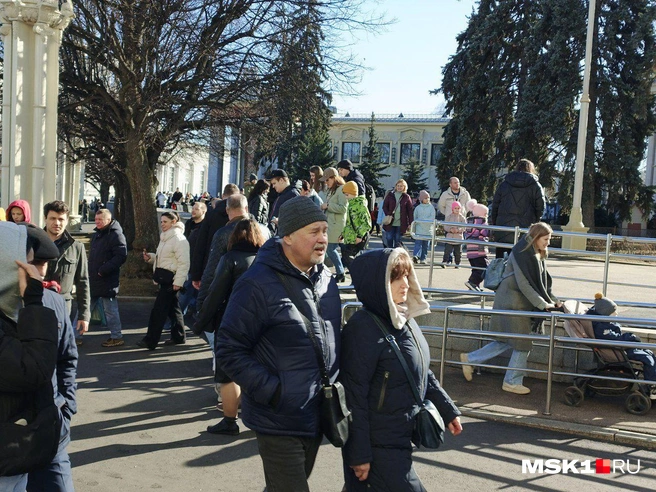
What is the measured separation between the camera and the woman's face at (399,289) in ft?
12.5

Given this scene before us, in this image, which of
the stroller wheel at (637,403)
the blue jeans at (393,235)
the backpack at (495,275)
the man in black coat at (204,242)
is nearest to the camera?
the stroller wheel at (637,403)

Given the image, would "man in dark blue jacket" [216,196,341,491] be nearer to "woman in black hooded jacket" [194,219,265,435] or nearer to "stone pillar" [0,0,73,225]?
"woman in black hooded jacket" [194,219,265,435]

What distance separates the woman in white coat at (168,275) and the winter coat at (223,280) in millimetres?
3772

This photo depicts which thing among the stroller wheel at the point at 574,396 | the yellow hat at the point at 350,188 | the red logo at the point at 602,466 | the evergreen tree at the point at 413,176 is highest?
the evergreen tree at the point at 413,176

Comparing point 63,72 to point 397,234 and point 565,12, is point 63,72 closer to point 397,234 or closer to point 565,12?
point 397,234

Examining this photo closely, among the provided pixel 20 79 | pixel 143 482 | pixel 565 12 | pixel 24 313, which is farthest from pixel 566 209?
pixel 24 313

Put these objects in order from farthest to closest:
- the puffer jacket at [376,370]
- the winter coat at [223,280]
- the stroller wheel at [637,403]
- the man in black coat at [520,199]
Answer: the man in black coat at [520,199], the stroller wheel at [637,403], the winter coat at [223,280], the puffer jacket at [376,370]

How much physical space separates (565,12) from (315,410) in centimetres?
3351

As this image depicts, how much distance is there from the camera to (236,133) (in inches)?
750

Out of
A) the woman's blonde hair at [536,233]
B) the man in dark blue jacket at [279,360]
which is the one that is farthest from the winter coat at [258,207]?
the man in dark blue jacket at [279,360]

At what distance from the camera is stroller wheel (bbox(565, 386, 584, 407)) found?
7984 mm

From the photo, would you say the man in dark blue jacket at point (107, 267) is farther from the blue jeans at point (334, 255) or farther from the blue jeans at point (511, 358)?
the blue jeans at point (511, 358)

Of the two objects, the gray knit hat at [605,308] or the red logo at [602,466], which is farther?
the gray knit hat at [605,308]

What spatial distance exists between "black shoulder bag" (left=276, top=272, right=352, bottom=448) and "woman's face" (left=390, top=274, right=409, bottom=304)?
470mm
